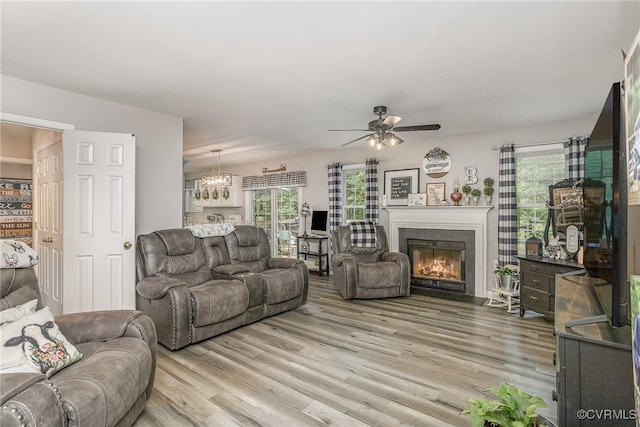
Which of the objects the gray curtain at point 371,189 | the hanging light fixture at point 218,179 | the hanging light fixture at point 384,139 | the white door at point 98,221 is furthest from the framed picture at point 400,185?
the white door at point 98,221

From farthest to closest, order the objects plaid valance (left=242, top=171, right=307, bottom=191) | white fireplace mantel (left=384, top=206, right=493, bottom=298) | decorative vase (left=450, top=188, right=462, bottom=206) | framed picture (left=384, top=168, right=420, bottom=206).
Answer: plaid valance (left=242, top=171, right=307, bottom=191)
framed picture (left=384, top=168, right=420, bottom=206)
decorative vase (left=450, top=188, right=462, bottom=206)
white fireplace mantel (left=384, top=206, right=493, bottom=298)

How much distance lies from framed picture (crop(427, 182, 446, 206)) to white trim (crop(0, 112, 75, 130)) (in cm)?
472

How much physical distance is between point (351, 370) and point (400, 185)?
3.63 meters

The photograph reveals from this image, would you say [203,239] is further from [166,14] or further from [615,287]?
[615,287]

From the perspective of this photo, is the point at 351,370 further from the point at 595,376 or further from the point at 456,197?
the point at 456,197

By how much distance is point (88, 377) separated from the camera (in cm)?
148

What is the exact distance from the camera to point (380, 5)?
5.97ft

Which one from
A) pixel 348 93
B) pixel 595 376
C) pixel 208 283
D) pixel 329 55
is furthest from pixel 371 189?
pixel 595 376

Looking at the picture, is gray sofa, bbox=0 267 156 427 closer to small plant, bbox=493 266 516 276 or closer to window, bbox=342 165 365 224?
small plant, bbox=493 266 516 276

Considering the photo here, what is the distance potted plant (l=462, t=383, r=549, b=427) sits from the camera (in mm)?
1022

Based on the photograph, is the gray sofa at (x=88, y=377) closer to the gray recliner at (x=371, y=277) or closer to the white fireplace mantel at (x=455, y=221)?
the gray recliner at (x=371, y=277)

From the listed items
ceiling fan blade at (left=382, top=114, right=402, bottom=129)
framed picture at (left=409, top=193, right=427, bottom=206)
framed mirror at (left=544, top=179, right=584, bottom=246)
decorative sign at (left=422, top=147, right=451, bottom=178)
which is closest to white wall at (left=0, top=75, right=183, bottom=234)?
ceiling fan blade at (left=382, top=114, right=402, bottom=129)

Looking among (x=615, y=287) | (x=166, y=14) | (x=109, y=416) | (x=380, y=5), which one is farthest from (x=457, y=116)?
(x=109, y=416)

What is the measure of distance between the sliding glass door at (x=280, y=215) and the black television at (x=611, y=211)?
17.4 feet
